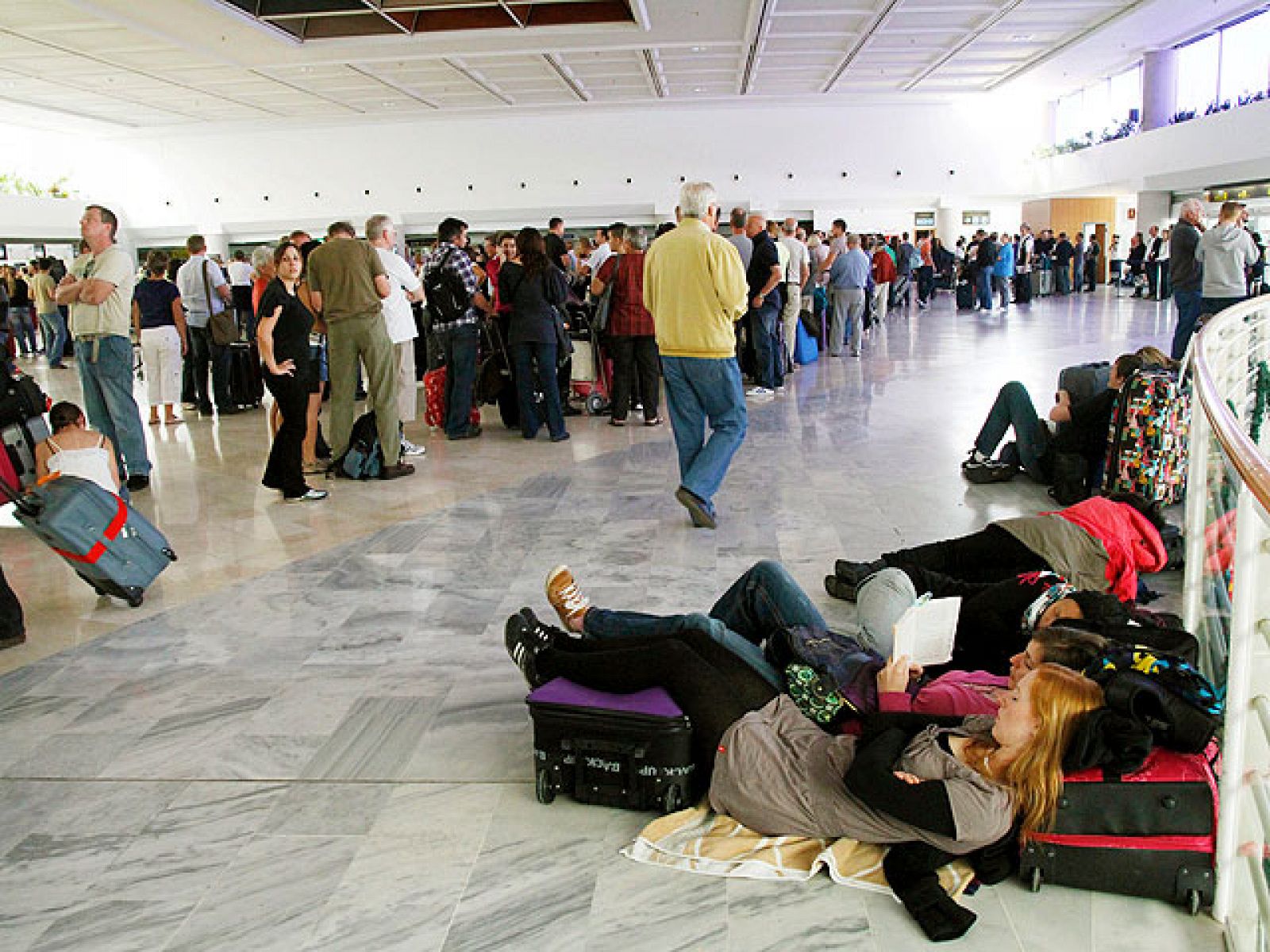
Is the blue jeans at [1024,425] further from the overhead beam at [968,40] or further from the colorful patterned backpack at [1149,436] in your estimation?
the overhead beam at [968,40]

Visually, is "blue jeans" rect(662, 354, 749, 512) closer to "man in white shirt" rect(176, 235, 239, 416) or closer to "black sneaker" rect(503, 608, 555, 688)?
"black sneaker" rect(503, 608, 555, 688)

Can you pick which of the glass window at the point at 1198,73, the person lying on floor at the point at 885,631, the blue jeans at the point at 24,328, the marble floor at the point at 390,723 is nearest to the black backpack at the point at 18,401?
the marble floor at the point at 390,723

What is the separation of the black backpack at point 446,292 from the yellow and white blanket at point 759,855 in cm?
613

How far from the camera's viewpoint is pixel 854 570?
438cm

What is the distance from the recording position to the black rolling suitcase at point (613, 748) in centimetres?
270

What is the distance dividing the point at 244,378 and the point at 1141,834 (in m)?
10.6

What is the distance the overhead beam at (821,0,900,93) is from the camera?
54.9 ft

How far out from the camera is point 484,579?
486 cm

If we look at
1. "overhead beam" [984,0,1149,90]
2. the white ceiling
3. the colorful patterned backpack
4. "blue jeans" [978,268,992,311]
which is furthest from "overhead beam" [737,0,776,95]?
the colorful patterned backpack

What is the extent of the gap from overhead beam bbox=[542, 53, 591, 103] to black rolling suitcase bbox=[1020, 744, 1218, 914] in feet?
62.6

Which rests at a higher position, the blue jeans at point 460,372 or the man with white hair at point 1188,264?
the man with white hair at point 1188,264

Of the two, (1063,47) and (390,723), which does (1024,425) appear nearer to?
(390,723)

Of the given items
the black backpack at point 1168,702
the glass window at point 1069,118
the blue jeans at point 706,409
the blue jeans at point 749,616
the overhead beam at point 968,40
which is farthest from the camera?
the glass window at point 1069,118

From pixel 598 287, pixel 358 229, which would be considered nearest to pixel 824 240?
pixel 598 287
